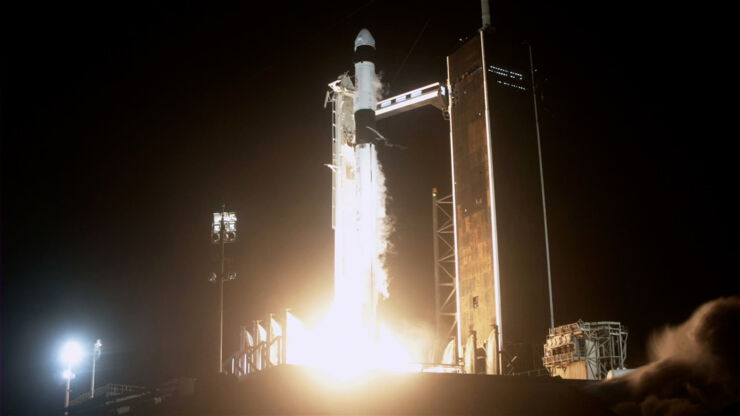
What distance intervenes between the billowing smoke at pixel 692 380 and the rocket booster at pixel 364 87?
13.3m

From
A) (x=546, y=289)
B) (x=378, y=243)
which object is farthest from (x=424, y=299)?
(x=546, y=289)

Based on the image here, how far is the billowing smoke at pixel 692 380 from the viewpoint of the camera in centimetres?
1539

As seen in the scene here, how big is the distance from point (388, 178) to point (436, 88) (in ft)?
16.0

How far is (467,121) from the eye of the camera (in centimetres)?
2638

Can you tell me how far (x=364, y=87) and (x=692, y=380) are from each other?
1591 cm

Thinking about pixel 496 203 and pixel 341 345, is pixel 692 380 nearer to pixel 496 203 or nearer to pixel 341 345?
pixel 496 203

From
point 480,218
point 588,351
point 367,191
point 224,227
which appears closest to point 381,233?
point 367,191

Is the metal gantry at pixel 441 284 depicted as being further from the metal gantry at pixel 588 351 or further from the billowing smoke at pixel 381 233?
the metal gantry at pixel 588 351

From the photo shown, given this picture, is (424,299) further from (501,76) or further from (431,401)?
(431,401)

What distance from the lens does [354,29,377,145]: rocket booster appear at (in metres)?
26.4

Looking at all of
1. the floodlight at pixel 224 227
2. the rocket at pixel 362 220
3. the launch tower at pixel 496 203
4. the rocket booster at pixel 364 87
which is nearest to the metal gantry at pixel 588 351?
the launch tower at pixel 496 203

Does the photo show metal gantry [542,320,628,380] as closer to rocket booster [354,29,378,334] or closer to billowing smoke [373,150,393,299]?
rocket booster [354,29,378,334]

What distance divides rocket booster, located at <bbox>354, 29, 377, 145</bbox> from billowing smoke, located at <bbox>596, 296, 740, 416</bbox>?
523 inches

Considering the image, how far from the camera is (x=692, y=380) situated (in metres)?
16.0
